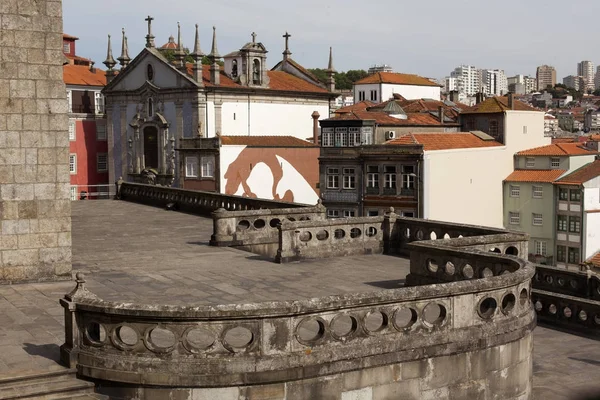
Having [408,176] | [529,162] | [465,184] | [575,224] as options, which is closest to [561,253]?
[575,224]

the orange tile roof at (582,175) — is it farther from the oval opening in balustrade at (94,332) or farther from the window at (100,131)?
the oval opening in balustrade at (94,332)

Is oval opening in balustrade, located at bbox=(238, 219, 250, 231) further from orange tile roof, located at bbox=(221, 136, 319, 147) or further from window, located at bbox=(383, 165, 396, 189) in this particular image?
orange tile roof, located at bbox=(221, 136, 319, 147)

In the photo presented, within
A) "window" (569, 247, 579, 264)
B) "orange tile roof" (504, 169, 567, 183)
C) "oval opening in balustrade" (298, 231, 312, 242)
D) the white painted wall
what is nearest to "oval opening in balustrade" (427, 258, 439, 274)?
"oval opening in balustrade" (298, 231, 312, 242)

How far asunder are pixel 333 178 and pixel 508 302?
52041 millimetres

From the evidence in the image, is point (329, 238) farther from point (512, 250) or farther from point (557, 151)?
point (557, 151)

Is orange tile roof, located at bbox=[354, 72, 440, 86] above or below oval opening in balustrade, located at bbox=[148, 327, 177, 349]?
above

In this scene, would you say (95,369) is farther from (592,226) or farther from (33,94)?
(592,226)

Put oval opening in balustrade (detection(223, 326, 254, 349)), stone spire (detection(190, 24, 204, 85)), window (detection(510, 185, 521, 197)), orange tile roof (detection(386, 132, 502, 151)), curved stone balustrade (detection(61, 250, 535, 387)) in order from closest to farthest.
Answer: curved stone balustrade (detection(61, 250, 535, 387)), oval opening in balustrade (detection(223, 326, 254, 349)), orange tile roof (detection(386, 132, 502, 151)), stone spire (detection(190, 24, 204, 85)), window (detection(510, 185, 521, 197))

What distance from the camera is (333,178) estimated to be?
63.9 meters

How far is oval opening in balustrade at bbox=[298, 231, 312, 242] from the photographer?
19.8 metres

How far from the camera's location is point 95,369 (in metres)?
10.4

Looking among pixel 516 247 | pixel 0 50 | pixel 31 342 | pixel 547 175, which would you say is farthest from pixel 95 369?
pixel 547 175

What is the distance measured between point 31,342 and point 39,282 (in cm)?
502

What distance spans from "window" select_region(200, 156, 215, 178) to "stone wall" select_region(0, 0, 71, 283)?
46243 mm
